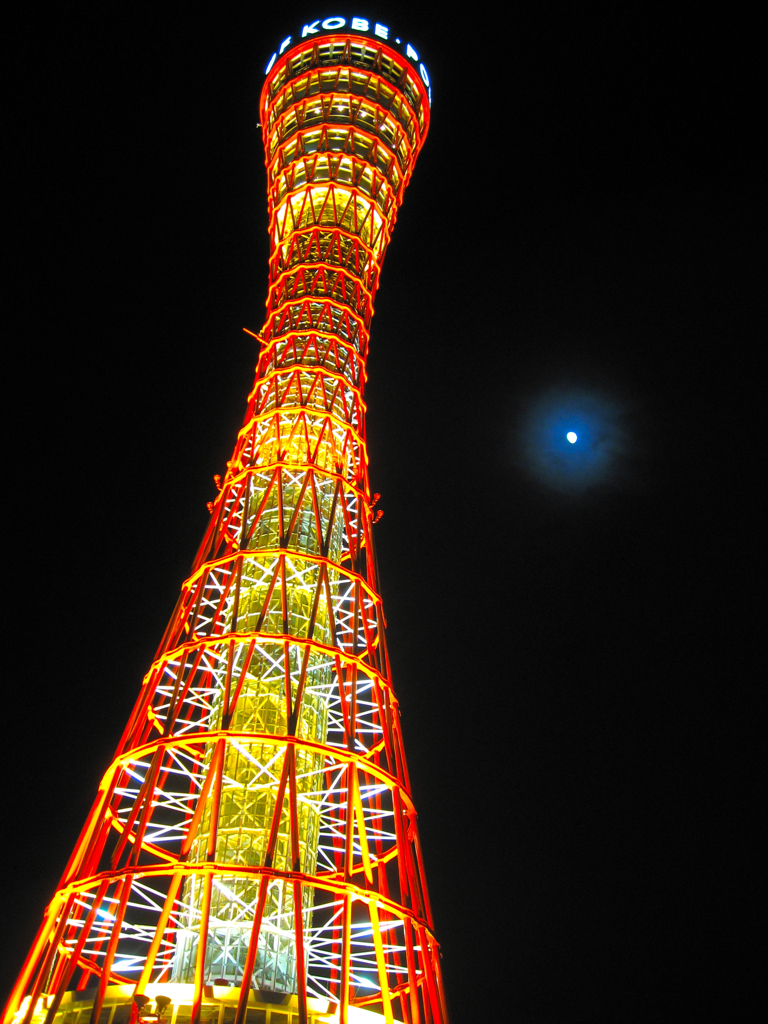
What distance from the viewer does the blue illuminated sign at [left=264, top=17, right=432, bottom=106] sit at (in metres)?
38.8

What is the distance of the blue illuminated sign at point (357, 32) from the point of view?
127ft

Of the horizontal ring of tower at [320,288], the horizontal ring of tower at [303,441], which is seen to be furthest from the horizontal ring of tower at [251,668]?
the horizontal ring of tower at [320,288]

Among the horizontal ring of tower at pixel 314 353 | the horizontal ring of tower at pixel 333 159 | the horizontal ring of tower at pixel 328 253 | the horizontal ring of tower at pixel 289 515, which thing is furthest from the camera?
→ the horizontal ring of tower at pixel 333 159

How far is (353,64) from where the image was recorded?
124ft

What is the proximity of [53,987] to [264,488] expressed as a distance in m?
15.6

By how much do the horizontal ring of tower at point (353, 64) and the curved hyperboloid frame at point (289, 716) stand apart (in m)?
0.09

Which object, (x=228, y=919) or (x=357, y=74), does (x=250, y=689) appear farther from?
(x=357, y=74)

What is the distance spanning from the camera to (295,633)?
83.8 ft

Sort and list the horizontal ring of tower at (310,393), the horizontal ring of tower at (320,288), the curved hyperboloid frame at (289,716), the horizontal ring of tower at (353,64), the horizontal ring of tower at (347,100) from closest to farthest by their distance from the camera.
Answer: the curved hyperboloid frame at (289,716) → the horizontal ring of tower at (310,393) → the horizontal ring of tower at (320,288) → the horizontal ring of tower at (347,100) → the horizontal ring of tower at (353,64)

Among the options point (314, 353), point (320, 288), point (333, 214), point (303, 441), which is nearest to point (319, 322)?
point (314, 353)

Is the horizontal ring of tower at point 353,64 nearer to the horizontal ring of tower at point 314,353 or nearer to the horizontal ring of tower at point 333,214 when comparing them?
the horizontal ring of tower at point 333,214

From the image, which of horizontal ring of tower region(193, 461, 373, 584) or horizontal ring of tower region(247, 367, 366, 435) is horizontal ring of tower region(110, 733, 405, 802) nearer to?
horizontal ring of tower region(193, 461, 373, 584)

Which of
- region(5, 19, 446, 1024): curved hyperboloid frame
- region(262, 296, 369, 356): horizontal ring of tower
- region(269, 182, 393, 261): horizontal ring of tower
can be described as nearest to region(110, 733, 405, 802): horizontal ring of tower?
region(5, 19, 446, 1024): curved hyperboloid frame

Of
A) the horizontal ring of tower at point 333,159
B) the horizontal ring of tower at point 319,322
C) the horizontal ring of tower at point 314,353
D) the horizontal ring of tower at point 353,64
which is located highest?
the horizontal ring of tower at point 353,64
